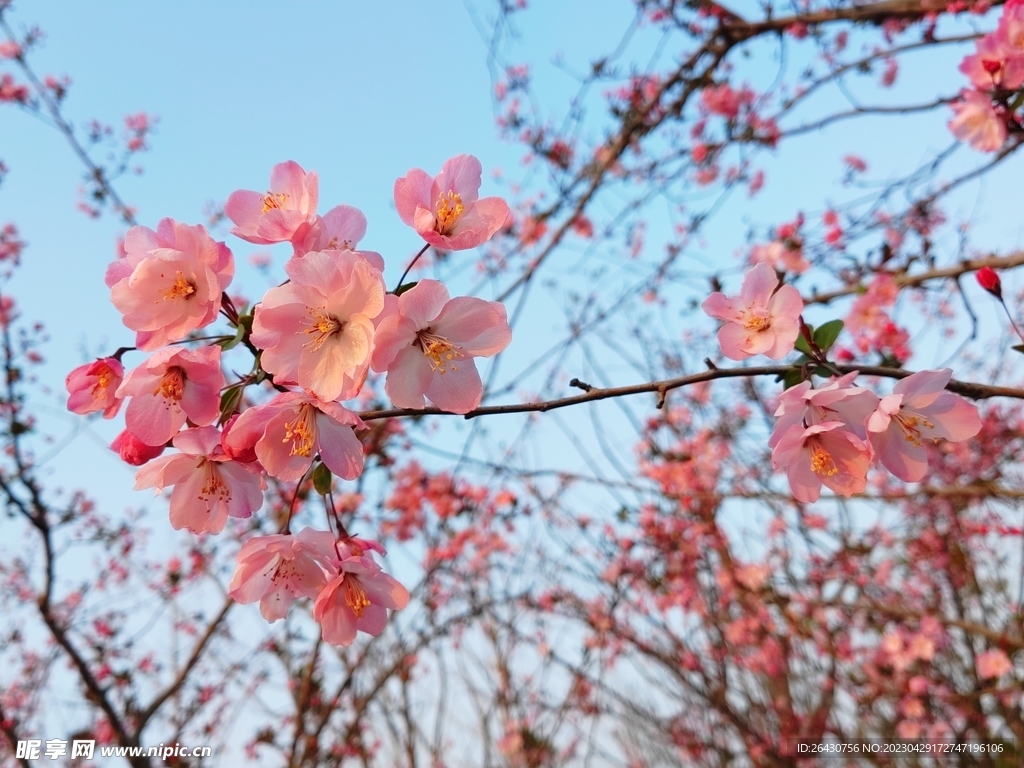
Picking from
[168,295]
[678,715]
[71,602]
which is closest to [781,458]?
[168,295]

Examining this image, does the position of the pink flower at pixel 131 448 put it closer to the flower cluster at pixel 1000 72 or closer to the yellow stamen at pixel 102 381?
the yellow stamen at pixel 102 381

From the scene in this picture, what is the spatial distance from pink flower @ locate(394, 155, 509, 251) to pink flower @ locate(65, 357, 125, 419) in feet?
1.75

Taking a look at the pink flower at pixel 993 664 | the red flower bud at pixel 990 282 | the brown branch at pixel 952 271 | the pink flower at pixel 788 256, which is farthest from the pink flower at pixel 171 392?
the pink flower at pixel 993 664

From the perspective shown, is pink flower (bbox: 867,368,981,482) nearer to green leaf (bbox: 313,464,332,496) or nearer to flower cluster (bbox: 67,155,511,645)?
flower cluster (bbox: 67,155,511,645)

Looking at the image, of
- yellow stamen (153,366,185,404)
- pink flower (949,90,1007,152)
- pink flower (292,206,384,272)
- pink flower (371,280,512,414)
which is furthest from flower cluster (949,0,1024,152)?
yellow stamen (153,366,185,404)

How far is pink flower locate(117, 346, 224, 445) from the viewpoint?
1.00 m

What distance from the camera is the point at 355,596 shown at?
47.1 inches

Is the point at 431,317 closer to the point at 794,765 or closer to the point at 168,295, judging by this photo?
the point at 168,295

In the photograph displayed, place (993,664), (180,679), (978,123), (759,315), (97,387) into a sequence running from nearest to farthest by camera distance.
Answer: (97,387)
(759,315)
(978,123)
(180,679)
(993,664)

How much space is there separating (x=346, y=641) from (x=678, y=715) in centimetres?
471

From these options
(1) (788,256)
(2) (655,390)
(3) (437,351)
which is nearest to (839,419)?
(2) (655,390)

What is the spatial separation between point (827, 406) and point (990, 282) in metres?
0.56

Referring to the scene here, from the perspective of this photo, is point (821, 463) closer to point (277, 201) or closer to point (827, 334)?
point (827, 334)

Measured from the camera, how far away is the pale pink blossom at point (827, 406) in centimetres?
110
